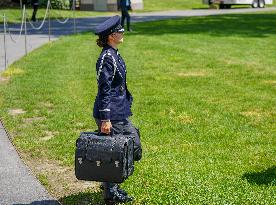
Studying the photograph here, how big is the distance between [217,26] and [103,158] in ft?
75.8

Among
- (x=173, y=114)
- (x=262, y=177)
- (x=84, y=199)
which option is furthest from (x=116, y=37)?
(x=173, y=114)

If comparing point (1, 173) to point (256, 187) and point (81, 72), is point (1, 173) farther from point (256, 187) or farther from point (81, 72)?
point (81, 72)

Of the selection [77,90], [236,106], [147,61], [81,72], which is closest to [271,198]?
[236,106]

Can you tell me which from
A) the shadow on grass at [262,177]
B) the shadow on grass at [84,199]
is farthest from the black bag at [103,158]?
the shadow on grass at [262,177]

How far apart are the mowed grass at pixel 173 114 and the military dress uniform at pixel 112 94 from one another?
0.78 metres

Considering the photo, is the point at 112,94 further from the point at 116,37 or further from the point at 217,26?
the point at 217,26

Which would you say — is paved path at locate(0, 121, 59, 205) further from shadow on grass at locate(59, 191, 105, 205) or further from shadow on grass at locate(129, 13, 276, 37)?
shadow on grass at locate(129, 13, 276, 37)

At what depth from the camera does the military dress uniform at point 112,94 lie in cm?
574

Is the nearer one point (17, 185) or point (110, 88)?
point (110, 88)

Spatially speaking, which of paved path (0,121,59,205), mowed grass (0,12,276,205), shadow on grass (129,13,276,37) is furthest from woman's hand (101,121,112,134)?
shadow on grass (129,13,276,37)

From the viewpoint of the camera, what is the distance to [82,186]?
678 centimetres

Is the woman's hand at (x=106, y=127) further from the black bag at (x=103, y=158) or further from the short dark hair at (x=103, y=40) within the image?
the short dark hair at (x=103, y=40)

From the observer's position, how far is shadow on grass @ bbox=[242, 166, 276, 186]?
22.1ft

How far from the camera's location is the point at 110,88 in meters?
5.78
